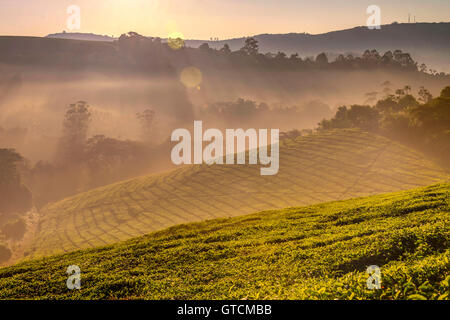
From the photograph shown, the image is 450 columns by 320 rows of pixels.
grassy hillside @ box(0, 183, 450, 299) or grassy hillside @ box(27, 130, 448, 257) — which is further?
grassy hillside @ box(27, 130, 448, 257)

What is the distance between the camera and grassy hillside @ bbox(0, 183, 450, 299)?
11.6 m

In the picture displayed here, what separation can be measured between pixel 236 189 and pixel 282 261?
1795 inches

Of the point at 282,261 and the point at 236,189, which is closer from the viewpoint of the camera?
the point at 282,261

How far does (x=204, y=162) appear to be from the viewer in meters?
76.5

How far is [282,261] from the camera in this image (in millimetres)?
16766

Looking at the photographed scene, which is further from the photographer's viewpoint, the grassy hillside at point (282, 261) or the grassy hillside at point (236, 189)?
the grassy hillside at point (236, 189)

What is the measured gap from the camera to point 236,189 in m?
62.3

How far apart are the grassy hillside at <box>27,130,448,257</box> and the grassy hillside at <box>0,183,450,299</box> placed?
2907 centimetres

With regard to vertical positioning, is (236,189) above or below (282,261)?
above

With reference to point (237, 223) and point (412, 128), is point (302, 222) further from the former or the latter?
point (412, 128)

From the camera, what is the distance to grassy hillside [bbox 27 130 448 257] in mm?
53750

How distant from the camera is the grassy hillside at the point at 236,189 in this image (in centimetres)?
5375

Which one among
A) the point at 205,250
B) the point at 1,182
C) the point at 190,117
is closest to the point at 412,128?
the point at 205,250

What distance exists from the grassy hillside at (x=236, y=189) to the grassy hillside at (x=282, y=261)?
2907 centimetres
